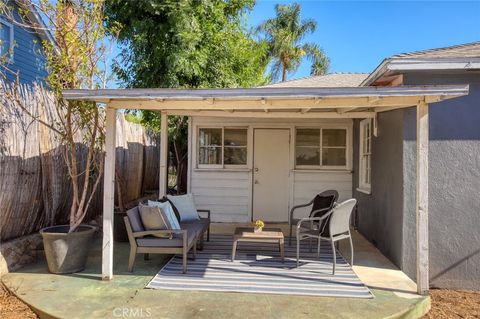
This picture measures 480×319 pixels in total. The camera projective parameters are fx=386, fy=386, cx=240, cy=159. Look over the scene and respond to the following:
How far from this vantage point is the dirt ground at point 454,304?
4098 mm

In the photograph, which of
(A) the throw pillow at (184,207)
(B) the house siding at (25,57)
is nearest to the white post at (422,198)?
(A) the throw pillow at (184,207)

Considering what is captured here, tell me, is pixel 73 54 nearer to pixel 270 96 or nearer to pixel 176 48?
pixel 270 96

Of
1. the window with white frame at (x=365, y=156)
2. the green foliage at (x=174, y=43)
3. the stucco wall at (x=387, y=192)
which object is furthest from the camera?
the green foliage at (x=174, y=43)

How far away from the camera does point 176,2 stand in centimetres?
990

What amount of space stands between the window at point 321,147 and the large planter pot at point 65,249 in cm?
505

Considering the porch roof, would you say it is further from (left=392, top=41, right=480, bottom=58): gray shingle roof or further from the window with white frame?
the window with white frame

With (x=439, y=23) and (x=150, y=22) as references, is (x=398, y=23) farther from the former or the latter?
(x=150, y=22)

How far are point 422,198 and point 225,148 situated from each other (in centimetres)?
496

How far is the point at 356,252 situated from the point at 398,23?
549 inches

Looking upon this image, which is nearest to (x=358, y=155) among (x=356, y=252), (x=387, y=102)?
(x=356, y=252)

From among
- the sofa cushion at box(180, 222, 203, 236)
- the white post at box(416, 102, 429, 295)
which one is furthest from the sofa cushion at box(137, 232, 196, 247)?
the white post at box(416, 102, 429, 295)

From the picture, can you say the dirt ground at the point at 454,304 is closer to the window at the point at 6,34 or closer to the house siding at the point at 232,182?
the house siding at the point at 232,182

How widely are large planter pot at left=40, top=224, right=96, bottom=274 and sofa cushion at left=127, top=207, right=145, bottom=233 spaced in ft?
1.98

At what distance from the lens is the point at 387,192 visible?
5848 mm
